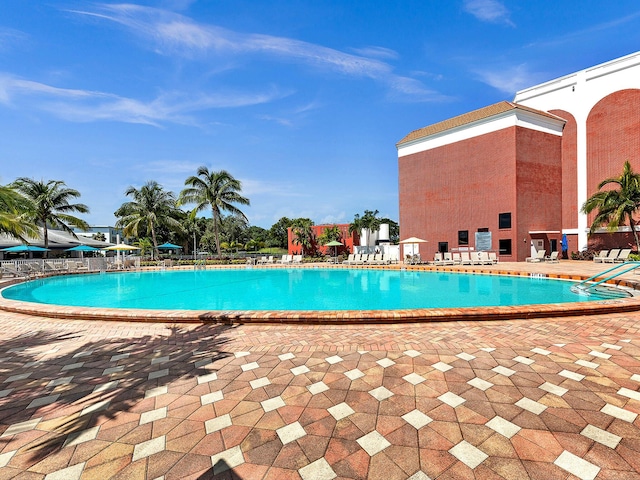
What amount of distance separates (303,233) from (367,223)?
6363 millimetres

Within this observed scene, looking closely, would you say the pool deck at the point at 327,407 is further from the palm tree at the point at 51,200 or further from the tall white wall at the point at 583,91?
the palm tree at the point at 51,200

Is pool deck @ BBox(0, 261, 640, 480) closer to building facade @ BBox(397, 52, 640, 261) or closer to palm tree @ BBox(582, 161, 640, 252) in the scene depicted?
palm tree @ BBox(582, 161, 640, 252)

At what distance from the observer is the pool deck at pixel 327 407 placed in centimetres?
182

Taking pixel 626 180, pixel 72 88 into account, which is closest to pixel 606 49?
pixel 626 180

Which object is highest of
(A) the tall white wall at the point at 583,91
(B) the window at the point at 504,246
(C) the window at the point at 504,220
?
(A) the tall white wall at the point at 583,91

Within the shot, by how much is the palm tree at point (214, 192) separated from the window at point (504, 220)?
752 inches

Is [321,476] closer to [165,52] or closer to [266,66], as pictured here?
[165,52]

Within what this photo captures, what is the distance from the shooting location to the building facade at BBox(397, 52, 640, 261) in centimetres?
1952

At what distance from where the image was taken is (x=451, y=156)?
22.5 meters

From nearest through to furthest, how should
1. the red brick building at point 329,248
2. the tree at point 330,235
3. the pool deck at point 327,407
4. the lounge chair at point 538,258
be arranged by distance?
the pool deck at point 327,407 < the lounge chair at point 538,258 < the tree at point 330,235 < the red brick building at point 329,248

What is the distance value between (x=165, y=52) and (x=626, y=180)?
2396 centimetres

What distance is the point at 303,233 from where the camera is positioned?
96.4 feet

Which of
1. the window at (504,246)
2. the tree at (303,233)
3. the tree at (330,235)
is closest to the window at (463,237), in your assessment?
the window at (504,246)

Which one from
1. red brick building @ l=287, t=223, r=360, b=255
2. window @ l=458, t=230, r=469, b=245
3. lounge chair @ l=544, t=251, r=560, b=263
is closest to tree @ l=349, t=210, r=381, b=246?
red brick building @ l=287, t=223, r=360, b=255
